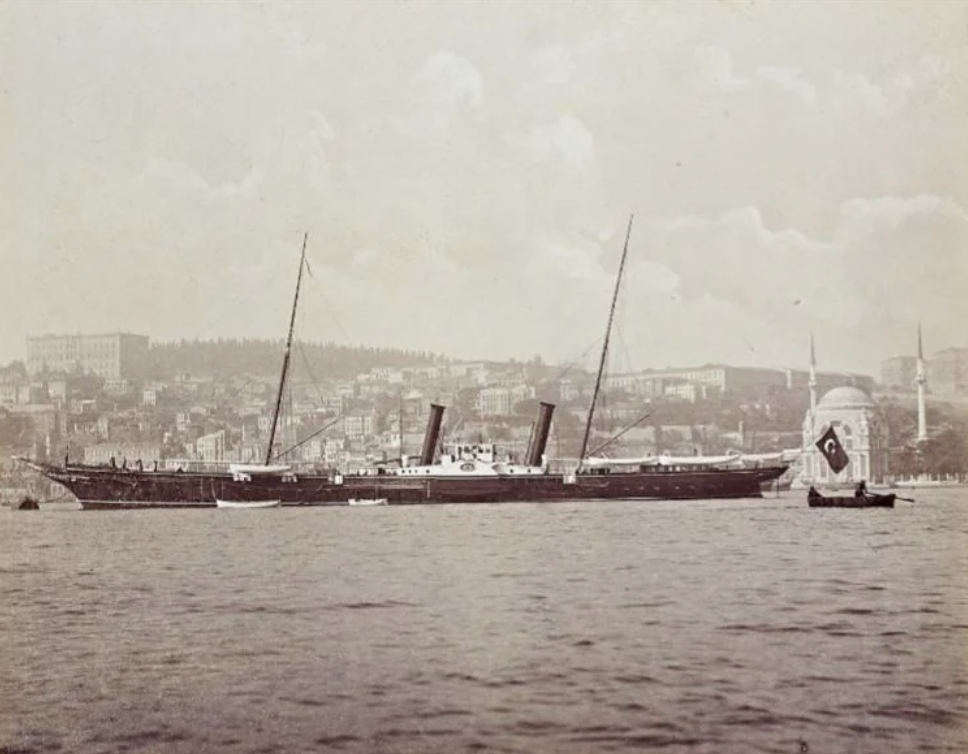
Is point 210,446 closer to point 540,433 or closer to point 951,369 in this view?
point 540,433

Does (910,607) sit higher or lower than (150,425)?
lower

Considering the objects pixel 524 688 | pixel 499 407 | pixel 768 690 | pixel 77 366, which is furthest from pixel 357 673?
pixel 499 407

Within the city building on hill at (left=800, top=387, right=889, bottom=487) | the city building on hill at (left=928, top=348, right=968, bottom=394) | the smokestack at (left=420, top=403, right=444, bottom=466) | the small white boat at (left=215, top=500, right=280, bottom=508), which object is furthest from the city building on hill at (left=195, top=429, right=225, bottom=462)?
the city building on hill at (left=928, top=348, right=968, bottom=394)

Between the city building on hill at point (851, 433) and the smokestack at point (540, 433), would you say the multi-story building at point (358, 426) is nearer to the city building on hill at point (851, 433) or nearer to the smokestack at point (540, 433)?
the smokestack at point (540, 433)

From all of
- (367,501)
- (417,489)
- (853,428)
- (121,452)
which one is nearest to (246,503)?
(367,501)

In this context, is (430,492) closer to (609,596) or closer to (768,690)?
(609,596)

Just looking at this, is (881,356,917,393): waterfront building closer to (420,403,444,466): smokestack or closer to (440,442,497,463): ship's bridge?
(420,403,444,466): smokestack
